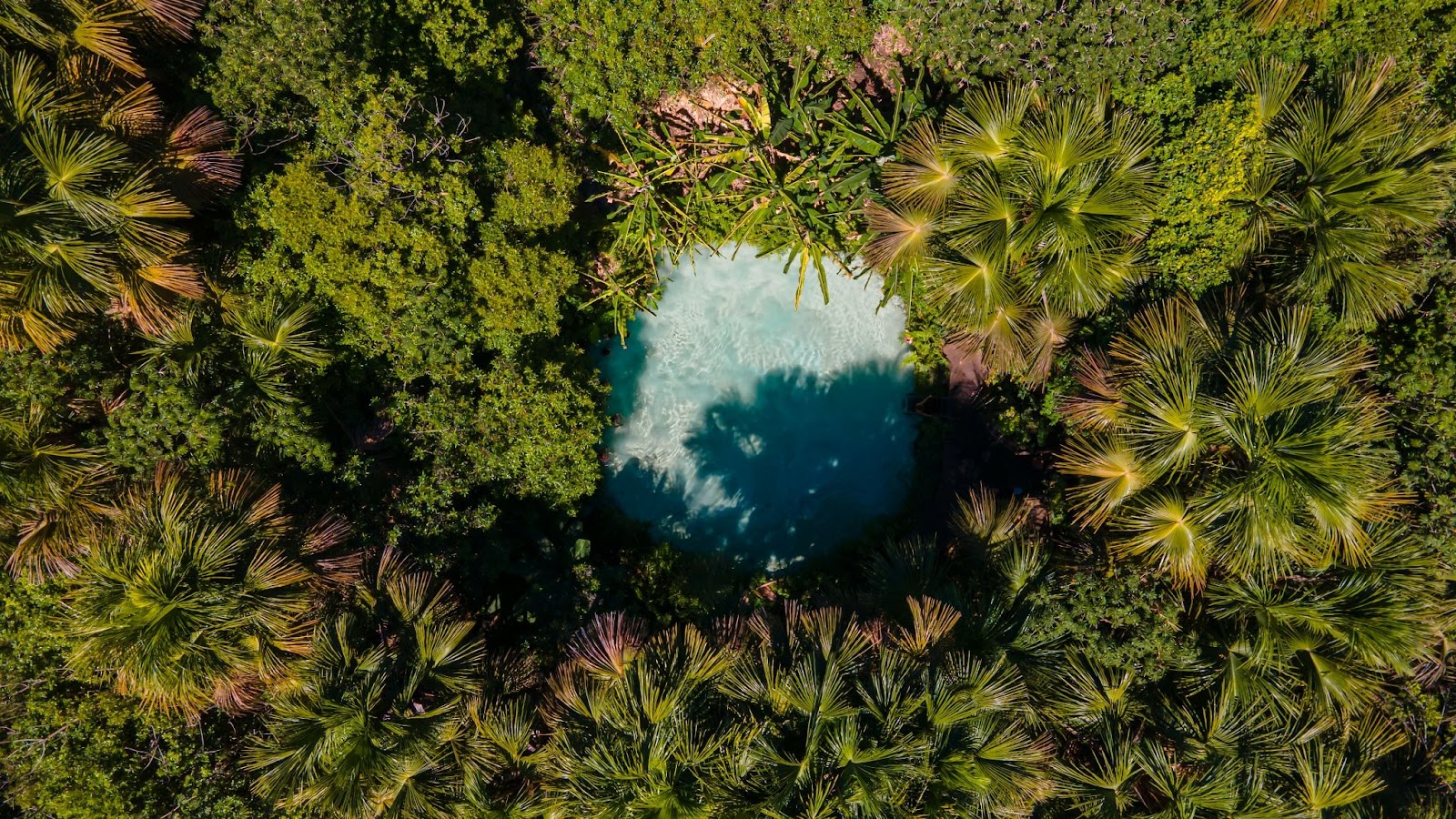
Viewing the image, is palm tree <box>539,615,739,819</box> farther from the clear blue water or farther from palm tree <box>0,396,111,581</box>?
palm tree <box>0,396,111,581</box>

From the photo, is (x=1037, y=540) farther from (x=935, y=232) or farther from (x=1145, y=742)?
(x=935, y=232)

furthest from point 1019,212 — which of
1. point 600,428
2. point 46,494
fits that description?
point 46,494

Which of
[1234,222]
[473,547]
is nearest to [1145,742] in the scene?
[1234,222]

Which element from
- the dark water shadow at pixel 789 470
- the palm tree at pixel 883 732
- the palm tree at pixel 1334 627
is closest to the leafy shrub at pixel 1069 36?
the dark water shadow at pixel 789 470

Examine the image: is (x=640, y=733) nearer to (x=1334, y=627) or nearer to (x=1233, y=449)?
(x=1233, y=449)

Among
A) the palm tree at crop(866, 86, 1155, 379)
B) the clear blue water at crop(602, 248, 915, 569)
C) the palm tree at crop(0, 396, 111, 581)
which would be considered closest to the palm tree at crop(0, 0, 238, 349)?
the palm tree at crop(0, 396, 111, 581)

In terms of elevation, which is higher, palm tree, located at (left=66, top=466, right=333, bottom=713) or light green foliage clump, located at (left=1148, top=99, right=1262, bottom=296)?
light green foliage clump, located at (left=1148, top=99, right=1262, bottom=296)

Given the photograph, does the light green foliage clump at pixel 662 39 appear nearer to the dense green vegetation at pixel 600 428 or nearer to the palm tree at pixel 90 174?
the dense green vegetation at pixel 600 428
